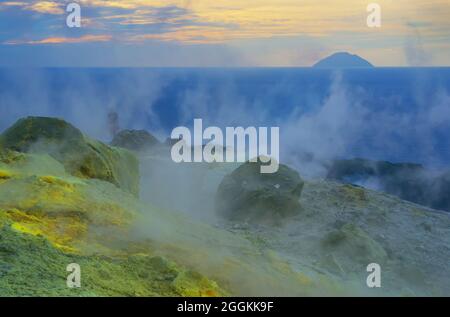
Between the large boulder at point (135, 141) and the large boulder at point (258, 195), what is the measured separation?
1089 centimetres

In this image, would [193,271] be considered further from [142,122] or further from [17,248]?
[142,122]

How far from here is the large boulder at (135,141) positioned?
2897 cm

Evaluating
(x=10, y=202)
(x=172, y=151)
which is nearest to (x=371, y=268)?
(x=10, y=202)

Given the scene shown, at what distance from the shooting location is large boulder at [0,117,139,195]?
12.2 metres

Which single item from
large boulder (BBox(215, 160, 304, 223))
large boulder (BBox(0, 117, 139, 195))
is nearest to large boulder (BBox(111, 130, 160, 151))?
large boulder (BBox(215, 160, 304, 223))

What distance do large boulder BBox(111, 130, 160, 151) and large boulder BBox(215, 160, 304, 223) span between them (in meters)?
10.9

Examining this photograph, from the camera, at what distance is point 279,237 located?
50.6 ft

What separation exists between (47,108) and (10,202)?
114m

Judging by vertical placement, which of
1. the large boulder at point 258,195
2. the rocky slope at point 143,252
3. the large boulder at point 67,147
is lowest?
the large boulder at point 258,195

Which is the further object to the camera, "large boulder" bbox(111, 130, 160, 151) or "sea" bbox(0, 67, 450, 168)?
"sea" bbox(0, 67, 450, 168)

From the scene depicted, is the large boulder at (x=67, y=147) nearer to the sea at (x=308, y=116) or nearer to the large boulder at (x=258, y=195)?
the large boulder at (x=258, y=195)

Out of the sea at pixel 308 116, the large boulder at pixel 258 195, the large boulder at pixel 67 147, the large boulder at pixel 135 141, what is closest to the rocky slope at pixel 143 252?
the large boulder at pixel 67 147

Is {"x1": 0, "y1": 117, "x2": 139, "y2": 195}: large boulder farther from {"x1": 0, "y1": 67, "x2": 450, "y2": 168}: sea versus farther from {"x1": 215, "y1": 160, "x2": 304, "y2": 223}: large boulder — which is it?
{"x1": 0, "y1": 67, "x2": 450, "y2": 168}: sea

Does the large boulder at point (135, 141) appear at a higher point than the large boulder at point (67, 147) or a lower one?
lower
